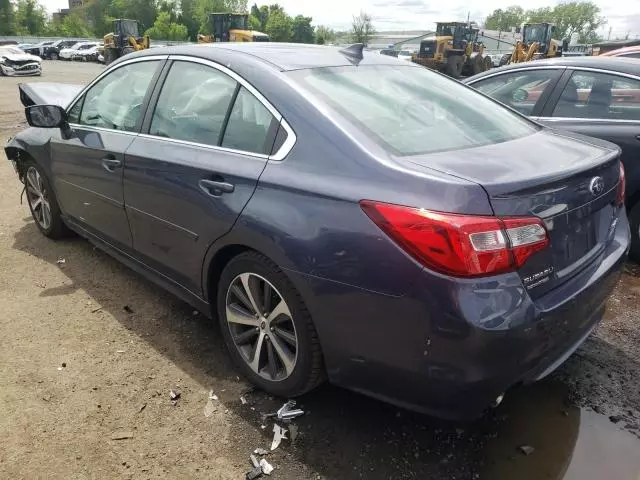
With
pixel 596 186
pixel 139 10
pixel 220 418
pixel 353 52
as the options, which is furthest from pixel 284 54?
pixel 139 10

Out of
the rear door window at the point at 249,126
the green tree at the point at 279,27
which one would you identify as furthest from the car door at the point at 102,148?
the green tree at the point at 279,27

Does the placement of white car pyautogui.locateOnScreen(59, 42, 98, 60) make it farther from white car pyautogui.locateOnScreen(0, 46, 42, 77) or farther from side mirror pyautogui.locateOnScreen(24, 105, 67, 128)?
side mirror pyautogui.locateOnScreen(24, 105, 67, 128)

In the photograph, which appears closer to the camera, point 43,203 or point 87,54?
point 43,203

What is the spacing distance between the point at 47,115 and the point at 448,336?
342 centimetres

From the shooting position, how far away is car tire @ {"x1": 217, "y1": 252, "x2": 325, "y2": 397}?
8.02 feet

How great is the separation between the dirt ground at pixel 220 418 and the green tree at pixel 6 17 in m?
85.2

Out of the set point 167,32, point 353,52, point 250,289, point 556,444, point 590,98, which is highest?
point 167,32

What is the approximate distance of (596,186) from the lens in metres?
2.35

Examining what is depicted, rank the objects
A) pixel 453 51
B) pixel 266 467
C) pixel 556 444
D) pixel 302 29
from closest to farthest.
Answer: pixel 266 467, pixel 556 444, pixel 453 51, pixel 302 29

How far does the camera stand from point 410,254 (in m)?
1.99

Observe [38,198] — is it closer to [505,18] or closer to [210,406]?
[210,406]

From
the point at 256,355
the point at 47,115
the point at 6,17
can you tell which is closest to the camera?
the point at 256,355

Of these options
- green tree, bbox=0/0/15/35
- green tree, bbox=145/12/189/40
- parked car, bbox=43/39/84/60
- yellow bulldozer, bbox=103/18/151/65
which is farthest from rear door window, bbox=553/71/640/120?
green tree, bbox=0/0/15/35

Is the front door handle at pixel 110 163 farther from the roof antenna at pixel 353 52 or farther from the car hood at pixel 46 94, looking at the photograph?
the car hood at pixel 46 94
